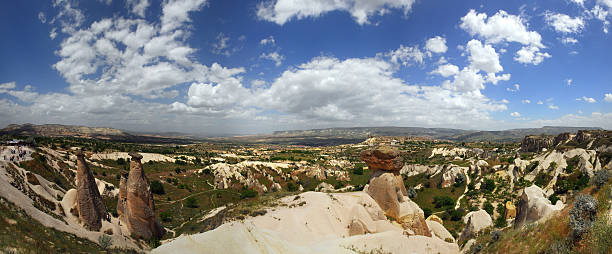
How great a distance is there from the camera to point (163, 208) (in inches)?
1695

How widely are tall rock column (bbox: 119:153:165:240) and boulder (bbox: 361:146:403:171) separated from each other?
2227 cm

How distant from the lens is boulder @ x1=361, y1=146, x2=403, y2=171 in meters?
28.6

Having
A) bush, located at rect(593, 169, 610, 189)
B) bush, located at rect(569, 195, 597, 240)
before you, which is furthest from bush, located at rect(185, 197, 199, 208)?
bush, located at rect(593, 169, 610, 189)

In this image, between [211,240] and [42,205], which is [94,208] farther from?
[211,240]

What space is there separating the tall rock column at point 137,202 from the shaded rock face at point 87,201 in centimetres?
171

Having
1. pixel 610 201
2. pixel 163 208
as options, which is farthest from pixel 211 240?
pixel 163 208

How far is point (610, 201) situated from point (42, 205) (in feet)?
91.9

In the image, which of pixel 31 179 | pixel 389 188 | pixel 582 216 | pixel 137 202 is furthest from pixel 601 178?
pixel 31 179

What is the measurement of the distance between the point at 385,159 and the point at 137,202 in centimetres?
2364

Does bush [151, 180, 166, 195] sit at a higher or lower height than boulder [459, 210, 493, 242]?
lower

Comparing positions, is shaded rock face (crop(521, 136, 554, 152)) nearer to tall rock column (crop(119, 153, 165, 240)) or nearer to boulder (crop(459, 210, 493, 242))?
boulder (crop(459, 210, 493, 242))

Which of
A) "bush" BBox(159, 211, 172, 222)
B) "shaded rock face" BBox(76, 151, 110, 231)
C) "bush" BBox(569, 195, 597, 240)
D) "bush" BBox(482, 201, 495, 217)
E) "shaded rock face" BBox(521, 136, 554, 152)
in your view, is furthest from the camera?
"shaded rock face" BBox(521, 136, 554, 152)

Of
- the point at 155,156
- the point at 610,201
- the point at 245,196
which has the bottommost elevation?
the point at 245,196

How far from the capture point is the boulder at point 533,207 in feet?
47.6
